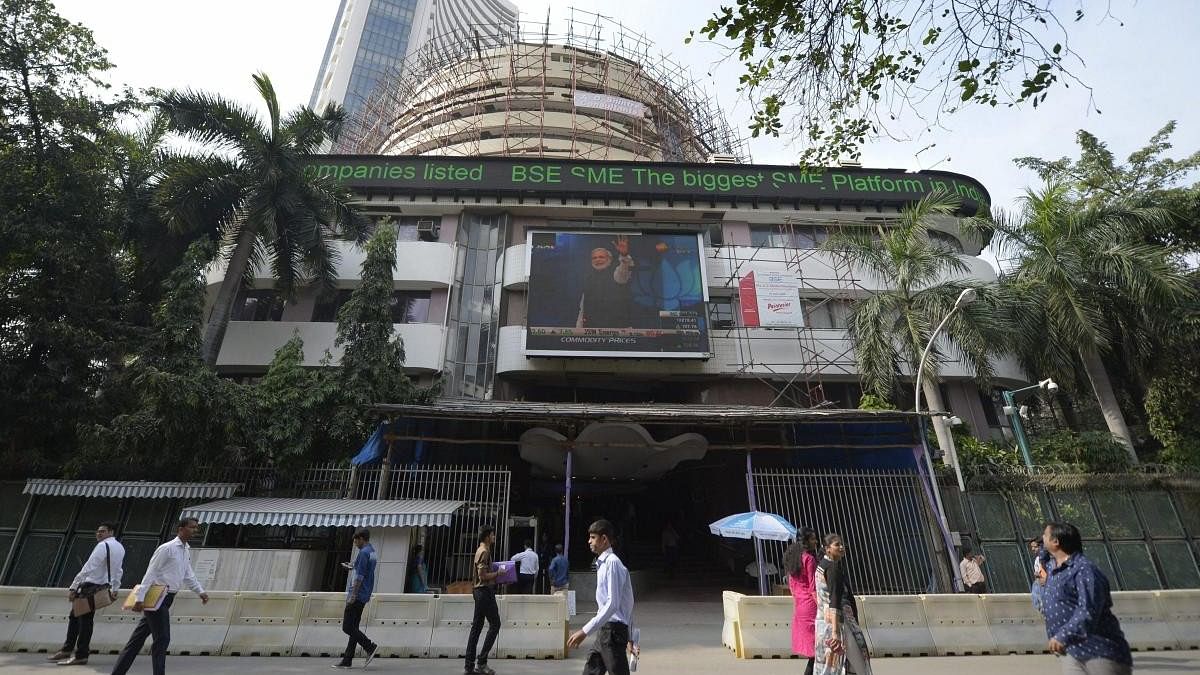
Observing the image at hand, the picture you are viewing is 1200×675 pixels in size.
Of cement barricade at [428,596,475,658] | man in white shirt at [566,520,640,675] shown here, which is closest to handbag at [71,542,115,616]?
cement barricade at [428,596,475,658]

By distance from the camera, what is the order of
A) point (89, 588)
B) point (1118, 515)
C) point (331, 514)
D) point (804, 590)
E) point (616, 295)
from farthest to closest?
point (616, 295) → point (1118, 515) → point (331, 514) → point (89, 588) → point (804, 590)

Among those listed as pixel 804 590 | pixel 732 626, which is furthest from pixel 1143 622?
pixel 804 590

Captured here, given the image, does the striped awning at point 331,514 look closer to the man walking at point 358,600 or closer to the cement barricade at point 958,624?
the man walking at point 358,600

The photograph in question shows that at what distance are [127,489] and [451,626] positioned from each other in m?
7.65

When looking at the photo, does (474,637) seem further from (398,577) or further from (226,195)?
(226,195)

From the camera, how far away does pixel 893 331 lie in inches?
551

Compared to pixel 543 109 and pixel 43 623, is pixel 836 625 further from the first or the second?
pixel 543 109

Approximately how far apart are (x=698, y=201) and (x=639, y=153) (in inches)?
301

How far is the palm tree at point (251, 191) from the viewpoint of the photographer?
13727mm

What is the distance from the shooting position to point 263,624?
7.28 meters

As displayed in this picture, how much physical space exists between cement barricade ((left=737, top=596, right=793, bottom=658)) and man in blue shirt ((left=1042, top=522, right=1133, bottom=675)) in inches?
164

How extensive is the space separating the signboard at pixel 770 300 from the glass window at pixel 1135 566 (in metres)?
8.86

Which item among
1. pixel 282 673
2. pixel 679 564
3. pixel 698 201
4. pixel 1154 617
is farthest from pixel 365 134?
pixel 1154 617

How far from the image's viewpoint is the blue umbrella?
954 cm
